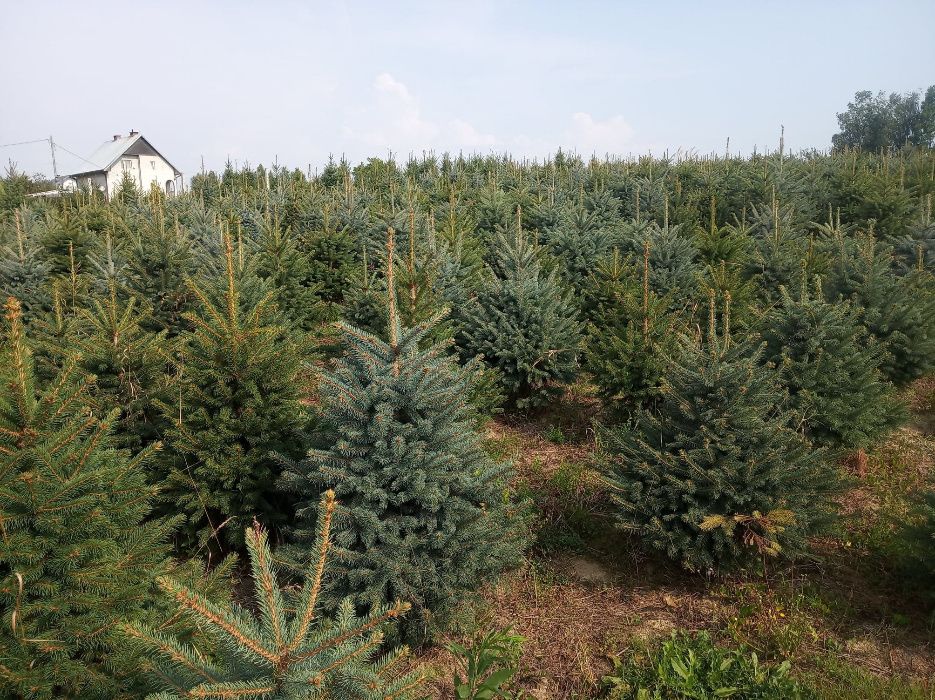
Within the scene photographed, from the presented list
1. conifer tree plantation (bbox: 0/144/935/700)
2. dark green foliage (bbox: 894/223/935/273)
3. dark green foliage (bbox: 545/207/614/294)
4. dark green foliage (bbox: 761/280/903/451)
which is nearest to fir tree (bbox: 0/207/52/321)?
conifer tree plantation (bbox: 0/144/935/700)

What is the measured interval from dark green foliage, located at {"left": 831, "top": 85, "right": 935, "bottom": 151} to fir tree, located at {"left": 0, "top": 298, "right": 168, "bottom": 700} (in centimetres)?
6987

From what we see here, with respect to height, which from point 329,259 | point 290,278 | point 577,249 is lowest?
point 290,278

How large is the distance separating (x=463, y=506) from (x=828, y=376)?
4.15 metres

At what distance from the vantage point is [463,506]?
3.94 m

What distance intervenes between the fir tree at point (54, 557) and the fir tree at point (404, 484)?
1276 mm

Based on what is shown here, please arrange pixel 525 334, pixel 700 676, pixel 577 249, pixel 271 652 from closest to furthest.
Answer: pixel 271 652 < pixel 700 676 < pixel 525 334 < pixel 577 249

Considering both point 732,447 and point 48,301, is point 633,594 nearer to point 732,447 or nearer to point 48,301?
point 732,447

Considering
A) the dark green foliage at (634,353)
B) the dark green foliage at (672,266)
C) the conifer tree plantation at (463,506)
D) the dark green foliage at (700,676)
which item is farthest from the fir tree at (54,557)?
the dark green foliage at (672,266)

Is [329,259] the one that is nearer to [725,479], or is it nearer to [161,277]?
[161,277]

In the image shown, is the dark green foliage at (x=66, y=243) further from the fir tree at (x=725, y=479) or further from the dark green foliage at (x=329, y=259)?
the fir tree at (x=725, y=479)

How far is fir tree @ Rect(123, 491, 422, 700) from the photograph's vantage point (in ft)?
5.48

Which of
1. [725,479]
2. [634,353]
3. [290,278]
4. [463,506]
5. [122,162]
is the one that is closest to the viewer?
[463,506]

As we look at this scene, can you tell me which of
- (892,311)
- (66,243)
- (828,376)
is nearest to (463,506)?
(828,376)

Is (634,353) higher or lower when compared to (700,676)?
higher
